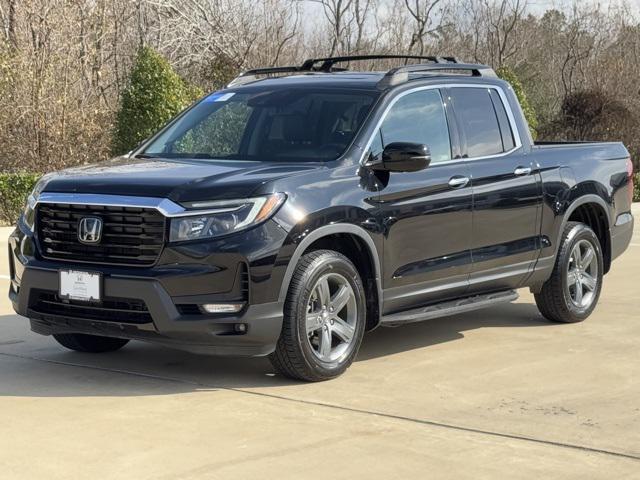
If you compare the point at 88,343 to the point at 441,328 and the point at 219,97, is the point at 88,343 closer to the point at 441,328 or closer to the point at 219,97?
the point at 219,97

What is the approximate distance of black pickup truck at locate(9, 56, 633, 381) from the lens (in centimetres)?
656

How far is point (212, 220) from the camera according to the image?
6.54 metres

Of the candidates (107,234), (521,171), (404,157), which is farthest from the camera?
(521,171)

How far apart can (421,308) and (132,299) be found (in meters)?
2.03

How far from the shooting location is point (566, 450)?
5594mm

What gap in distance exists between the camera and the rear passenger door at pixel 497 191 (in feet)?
26.6

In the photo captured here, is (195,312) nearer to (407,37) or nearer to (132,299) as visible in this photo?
(132,299)

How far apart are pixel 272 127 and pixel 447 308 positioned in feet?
5.30

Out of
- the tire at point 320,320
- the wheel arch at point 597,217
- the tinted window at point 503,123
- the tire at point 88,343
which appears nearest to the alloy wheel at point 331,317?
the tire at point 320,320

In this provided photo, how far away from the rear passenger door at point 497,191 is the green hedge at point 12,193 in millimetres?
9624

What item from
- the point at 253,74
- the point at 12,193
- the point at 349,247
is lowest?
the point at 12,193

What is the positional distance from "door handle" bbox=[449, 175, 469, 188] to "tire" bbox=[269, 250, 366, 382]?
1.09 meters

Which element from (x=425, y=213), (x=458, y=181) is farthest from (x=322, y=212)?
(x=458, y=181)

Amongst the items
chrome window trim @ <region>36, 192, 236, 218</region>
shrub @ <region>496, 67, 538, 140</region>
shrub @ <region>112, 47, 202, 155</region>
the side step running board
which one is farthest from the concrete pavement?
shrub @ <region>496, 67, 538, 140</region>
